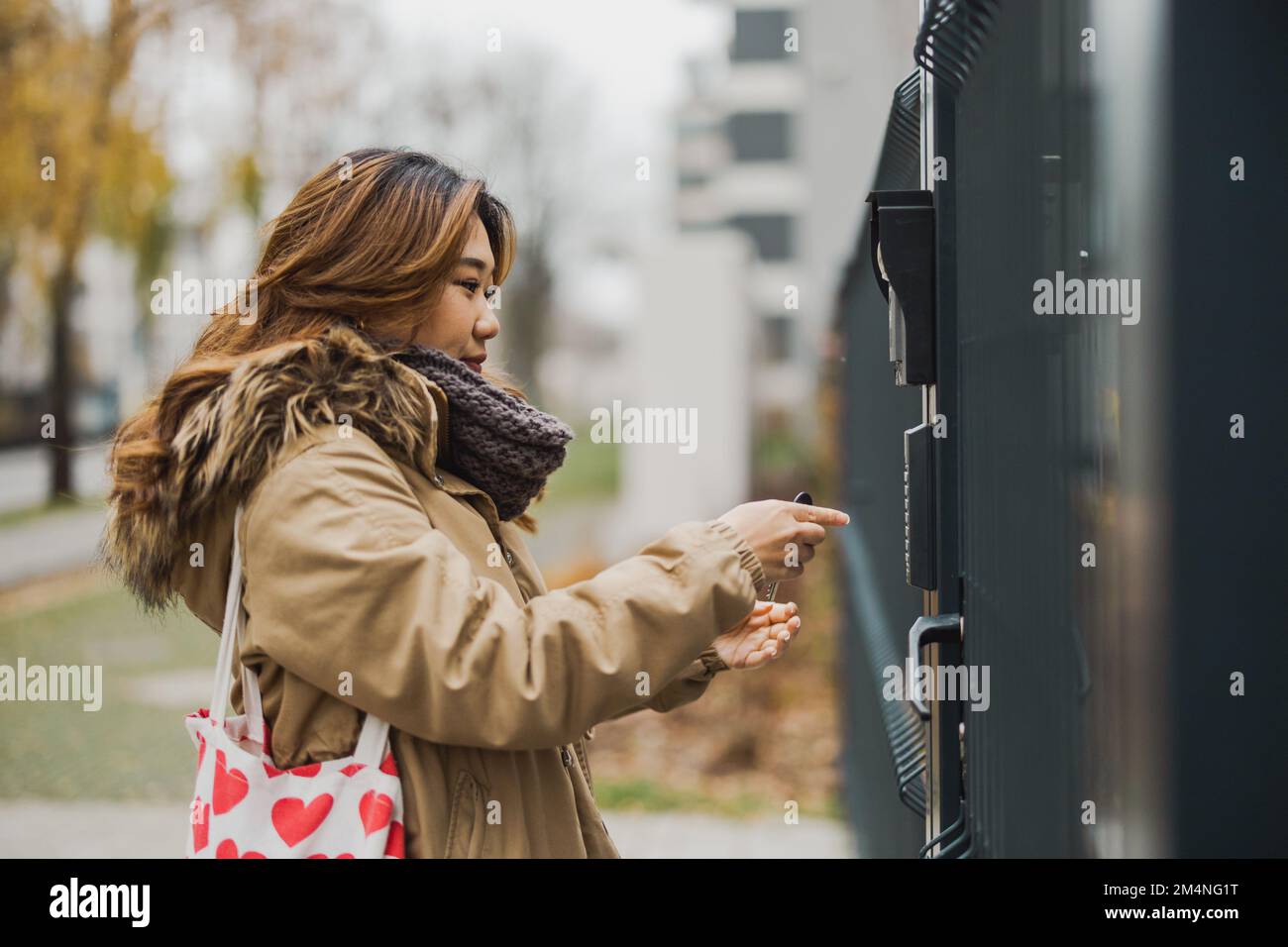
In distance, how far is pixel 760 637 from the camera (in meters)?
2.06

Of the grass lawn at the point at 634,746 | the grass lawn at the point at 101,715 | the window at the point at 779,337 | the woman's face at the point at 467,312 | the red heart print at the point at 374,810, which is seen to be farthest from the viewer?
the window at the point at 779,337

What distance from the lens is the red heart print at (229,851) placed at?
1.77m

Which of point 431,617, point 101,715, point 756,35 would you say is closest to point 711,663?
point 431,617

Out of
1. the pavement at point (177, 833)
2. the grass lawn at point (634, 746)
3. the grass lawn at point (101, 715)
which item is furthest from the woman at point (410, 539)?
the grass lawn at point (634, 746)

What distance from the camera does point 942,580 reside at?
6.91 feet

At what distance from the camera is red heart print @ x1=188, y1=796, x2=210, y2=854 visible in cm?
180

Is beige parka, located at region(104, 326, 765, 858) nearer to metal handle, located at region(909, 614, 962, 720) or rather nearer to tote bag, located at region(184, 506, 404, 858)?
tote bag, located at region(184, 506, 404, 858)

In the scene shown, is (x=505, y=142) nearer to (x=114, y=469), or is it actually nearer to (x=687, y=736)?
(x=687, y=736)

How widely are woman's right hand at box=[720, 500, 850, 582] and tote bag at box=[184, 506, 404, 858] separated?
0.55m

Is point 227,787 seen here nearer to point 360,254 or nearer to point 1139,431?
point 360,254

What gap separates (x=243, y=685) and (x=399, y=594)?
0.35 meters

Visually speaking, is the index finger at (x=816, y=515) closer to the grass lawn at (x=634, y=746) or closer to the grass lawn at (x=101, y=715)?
the grass lawn at (x=101, y=715)
